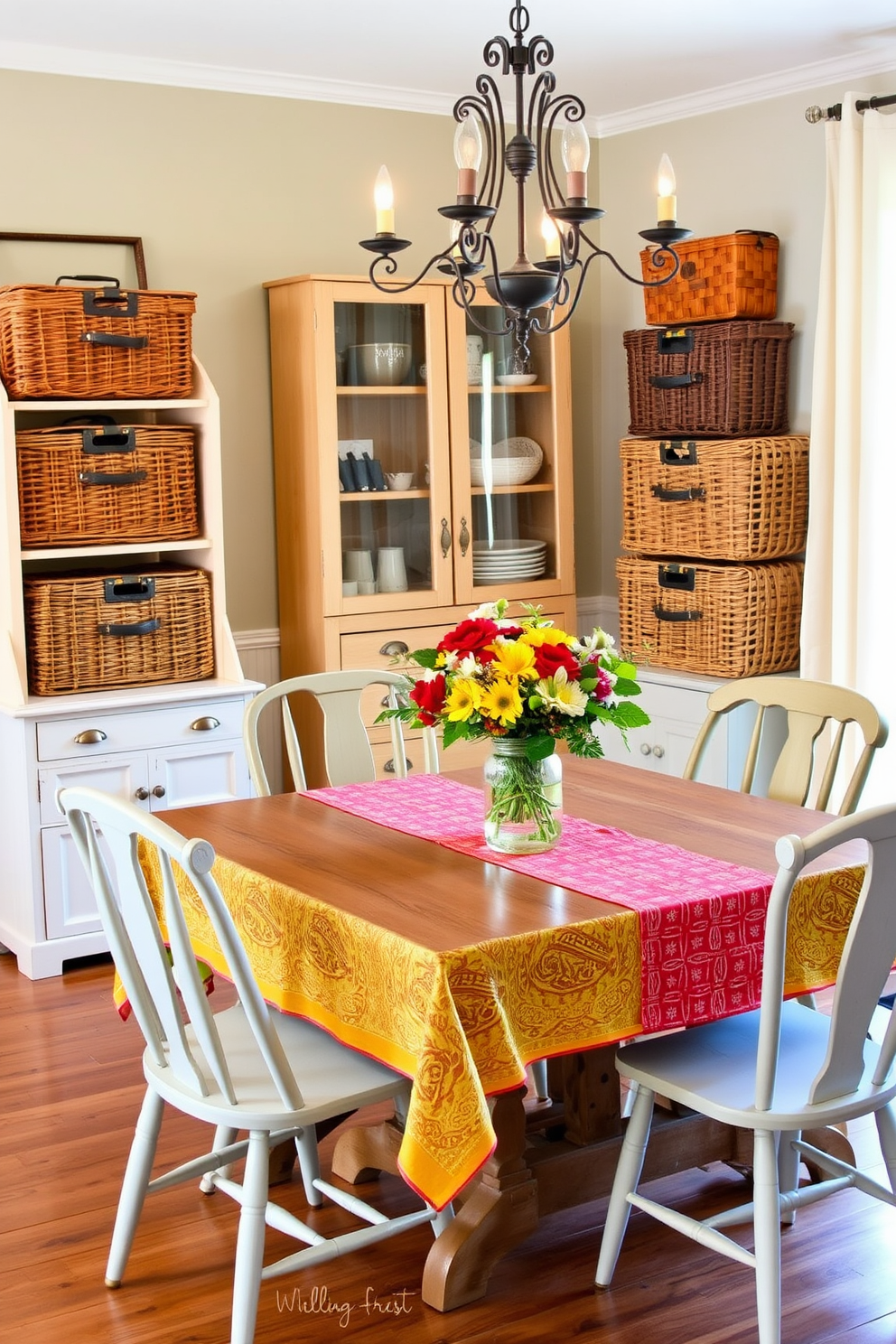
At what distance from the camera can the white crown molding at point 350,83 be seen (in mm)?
4246

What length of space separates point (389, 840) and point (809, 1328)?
1035 mm

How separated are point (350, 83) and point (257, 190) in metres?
0.44

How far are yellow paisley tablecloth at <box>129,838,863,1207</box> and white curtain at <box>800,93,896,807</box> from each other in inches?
78.9

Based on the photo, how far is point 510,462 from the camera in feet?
16.0

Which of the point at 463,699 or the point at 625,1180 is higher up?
the point at 463,699

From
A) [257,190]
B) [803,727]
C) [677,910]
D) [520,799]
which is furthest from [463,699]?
[257,190]

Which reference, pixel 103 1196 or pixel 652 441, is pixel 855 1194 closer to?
pixel 103 1196

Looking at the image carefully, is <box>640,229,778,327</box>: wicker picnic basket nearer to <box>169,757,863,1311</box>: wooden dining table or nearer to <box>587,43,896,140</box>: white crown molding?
<box>587,43,896,140</box>: white crown molding

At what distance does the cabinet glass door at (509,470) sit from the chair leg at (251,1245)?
2.81m

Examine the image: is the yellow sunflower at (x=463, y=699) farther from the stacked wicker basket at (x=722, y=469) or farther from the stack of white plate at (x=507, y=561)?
the stack of white plate at (x=507, y=561)

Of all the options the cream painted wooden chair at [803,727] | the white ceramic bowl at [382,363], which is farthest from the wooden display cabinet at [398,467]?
the cream painted wooden chair at [803,727]

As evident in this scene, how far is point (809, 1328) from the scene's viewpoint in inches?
90.9

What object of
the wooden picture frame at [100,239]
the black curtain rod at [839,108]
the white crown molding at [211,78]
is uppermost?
the white crown molding at [211,78]

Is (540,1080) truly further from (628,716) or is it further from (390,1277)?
(628,716)
